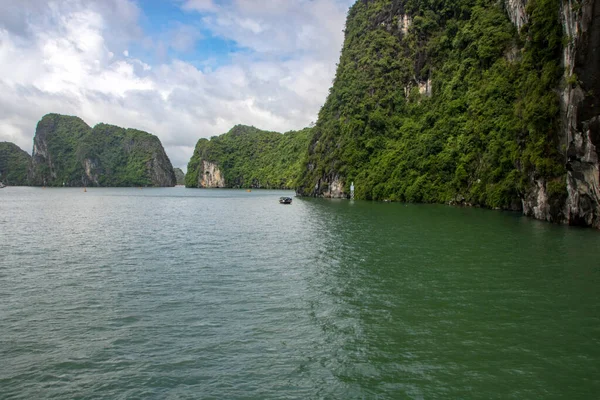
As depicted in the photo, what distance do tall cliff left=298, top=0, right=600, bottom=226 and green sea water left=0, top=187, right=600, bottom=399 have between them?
52.7 feet

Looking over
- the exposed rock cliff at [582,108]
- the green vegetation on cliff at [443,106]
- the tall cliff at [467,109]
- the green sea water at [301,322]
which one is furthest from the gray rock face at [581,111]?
the green sea water at [301,322]

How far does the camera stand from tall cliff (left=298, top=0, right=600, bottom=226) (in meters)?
37.9

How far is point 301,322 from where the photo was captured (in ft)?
48.1

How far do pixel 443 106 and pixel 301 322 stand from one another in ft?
268

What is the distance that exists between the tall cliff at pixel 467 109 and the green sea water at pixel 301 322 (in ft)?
52.7

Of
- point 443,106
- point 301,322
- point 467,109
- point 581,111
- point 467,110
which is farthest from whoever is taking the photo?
point 443,106

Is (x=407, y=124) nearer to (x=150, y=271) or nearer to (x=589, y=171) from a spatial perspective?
(x=589, y=171)

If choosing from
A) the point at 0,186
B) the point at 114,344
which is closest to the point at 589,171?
the point at 114,344

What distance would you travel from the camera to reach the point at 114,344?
1258cm

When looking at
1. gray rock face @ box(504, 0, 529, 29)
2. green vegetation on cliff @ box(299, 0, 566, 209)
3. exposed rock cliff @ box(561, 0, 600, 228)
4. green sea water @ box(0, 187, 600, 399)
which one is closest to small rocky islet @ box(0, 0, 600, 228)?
exposed rock cliff @ box(561, 0, 600, 228)

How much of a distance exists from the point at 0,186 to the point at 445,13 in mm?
203797

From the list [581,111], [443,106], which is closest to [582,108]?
[581,111]

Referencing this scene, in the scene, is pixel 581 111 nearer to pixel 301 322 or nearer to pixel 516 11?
pixel 301 322

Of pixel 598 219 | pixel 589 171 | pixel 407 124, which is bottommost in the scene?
pixel 598 219
